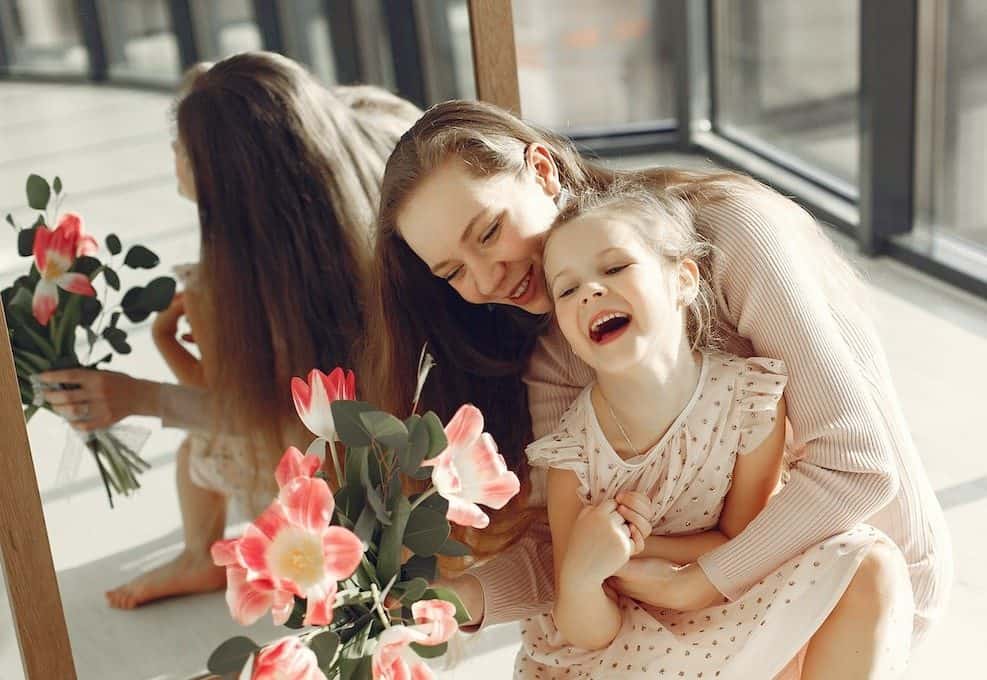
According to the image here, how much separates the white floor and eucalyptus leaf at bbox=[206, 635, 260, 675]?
1.61ft

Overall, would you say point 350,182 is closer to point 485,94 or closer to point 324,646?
point 485,94

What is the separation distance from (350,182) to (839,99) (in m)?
2.02

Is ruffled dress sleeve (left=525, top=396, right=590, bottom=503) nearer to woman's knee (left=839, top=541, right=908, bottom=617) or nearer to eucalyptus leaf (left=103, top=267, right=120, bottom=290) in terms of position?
woman's knee (left=839, top=541, right=908, bottom=617)

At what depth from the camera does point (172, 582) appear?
1.76m

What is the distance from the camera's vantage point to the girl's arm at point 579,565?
4.80 ft

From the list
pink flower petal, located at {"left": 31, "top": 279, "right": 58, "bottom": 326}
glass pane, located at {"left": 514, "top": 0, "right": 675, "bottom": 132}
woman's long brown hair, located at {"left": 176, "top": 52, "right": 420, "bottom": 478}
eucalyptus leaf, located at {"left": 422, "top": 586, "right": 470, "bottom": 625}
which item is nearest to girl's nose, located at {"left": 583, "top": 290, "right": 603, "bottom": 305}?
eucalyptus leaf, located at {"left": 422, "top": 586, "right": 470, "bottom": 625}

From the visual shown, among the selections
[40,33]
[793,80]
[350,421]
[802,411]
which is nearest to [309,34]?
[40,33]

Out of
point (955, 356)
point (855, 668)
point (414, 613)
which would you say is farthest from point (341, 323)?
point (955, 356)

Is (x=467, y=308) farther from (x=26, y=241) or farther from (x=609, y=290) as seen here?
(x=26, y=241)

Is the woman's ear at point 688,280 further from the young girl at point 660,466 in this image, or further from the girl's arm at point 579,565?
the girl's arm at point 579,565

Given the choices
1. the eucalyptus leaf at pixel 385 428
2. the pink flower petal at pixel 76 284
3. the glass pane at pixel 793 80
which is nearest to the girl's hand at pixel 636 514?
the eucalyptus leaf at pixel 385 428

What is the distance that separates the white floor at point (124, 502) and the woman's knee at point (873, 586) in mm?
385

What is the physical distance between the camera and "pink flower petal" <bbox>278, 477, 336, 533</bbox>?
1.16 metres

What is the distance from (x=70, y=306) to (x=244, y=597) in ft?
2.05
